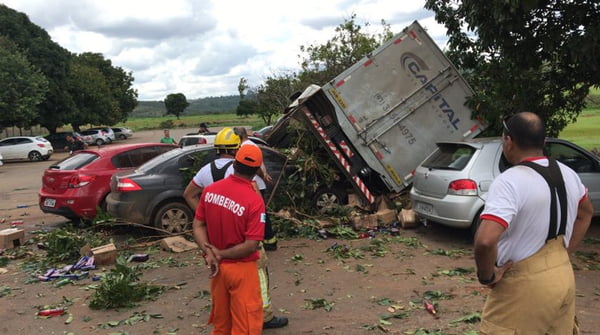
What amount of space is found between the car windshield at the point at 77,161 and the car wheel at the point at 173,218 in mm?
1880

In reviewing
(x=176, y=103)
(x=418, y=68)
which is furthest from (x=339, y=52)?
(x=176, y=103)

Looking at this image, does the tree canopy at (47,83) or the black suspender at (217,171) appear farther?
the tree canopy at (47,83)

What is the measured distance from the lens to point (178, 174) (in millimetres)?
7719

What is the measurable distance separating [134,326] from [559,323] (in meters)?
3.56

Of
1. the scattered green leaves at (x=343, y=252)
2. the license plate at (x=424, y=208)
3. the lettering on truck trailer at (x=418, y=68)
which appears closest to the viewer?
the scattered green leaves at (x=343, y=252)

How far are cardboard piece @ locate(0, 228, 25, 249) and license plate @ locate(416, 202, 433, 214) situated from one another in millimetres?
6236

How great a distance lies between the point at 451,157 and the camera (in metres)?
6.96

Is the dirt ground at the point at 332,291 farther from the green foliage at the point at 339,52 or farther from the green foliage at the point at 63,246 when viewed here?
the green foliage at the point at 339,52

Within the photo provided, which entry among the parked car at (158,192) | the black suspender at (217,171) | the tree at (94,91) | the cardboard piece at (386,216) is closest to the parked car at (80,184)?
the parked car at (158,192)

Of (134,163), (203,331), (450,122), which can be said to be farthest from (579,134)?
(203,331)

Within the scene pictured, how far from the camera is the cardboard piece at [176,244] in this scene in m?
7.01

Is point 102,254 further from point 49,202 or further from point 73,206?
point 49,202

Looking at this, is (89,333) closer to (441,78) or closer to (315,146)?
(315,146)

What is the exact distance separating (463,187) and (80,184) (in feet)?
19.7
